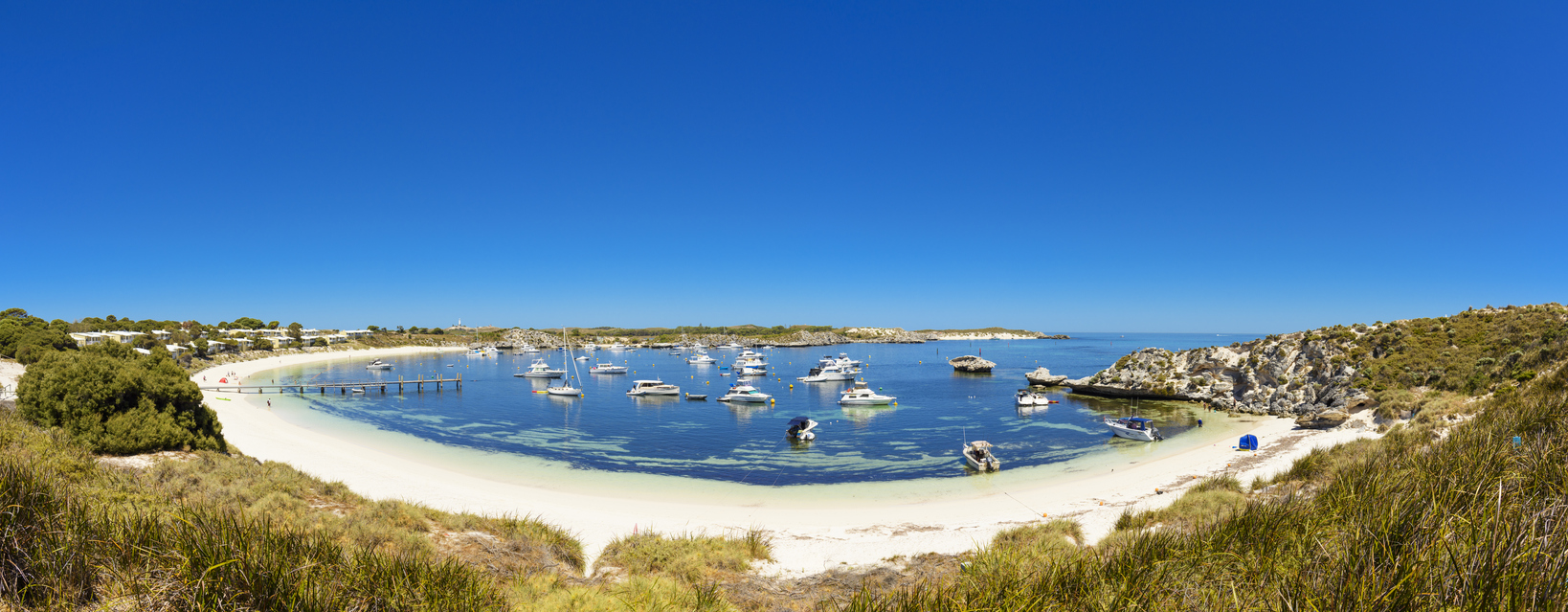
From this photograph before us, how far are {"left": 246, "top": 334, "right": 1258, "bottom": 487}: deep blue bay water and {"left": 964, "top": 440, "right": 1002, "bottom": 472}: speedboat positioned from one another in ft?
2.61

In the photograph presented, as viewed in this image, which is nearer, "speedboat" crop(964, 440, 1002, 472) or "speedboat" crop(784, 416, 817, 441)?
"speedboat" crop(964, 440, 1002, 472)

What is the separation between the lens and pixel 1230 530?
599 cm

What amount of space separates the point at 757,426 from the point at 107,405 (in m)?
30.0

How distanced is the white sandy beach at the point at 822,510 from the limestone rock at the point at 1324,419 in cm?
318

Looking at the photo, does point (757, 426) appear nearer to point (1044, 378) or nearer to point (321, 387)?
point (1044, 378)

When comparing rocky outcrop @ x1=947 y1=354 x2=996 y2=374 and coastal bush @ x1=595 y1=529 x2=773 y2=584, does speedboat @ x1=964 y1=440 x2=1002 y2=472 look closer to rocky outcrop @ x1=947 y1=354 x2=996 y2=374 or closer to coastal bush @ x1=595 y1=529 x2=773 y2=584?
coastal bush @ x1=595 y1=529 x2=773 y2=584

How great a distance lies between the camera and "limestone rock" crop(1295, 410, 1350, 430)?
107ft

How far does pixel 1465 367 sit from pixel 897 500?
33419 mm

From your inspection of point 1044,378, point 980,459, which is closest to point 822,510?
point 980,459

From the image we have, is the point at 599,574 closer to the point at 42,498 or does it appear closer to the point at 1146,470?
the point at 42,498

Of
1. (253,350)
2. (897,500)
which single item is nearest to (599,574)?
(897,500)

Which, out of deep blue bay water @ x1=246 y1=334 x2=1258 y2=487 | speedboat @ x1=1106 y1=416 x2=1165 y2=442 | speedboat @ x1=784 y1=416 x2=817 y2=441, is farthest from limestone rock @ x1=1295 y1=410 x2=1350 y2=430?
speedboat @ x1=784 y1=416 x2=817 y2=441

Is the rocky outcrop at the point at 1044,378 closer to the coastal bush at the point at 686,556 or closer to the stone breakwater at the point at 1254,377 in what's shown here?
the stone breakwater at the point at 1254,377

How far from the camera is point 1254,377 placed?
45.5 m
